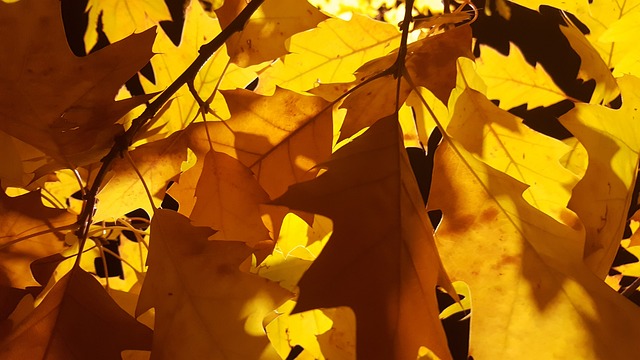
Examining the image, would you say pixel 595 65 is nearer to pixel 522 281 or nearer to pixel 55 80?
pixel 522 281

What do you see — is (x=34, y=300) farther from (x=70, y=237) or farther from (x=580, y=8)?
(x=580, y=8)

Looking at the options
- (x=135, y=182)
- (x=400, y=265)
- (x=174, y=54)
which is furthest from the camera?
(x=174, y=54)

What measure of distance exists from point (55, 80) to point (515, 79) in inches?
14.4

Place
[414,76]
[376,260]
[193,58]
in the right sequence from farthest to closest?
1. [193,58]
2. [414,76]
3. [376,260]

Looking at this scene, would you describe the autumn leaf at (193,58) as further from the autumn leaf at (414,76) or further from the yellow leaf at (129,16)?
the autumn leaf at (414,76)

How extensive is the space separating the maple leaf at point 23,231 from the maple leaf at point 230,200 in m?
0.09

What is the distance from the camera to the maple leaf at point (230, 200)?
344 millimetres

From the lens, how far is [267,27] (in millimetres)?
411

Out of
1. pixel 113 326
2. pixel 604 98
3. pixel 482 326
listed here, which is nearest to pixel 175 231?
pixel 113 326

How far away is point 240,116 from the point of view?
14.5 inches

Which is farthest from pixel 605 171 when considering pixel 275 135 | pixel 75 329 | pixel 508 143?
pixel 75 329

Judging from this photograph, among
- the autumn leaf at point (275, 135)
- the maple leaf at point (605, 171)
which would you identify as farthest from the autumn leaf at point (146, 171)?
the maple leaf at point (605, 171)

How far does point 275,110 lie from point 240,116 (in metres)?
0.02

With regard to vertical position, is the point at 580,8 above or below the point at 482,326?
above
